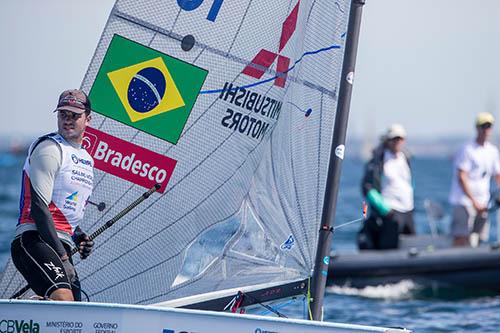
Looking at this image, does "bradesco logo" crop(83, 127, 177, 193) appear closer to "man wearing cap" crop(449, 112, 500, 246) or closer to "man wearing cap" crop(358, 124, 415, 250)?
"man wearing cap" crop(358, 124, 415, 250)

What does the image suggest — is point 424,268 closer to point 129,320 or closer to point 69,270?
point 69,270

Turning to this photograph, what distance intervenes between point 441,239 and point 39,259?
24.2ft

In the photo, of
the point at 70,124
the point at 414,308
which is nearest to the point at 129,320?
the point at 70,124

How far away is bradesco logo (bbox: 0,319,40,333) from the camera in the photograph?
5434 mm

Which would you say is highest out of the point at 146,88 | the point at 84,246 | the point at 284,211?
the point at 146,88

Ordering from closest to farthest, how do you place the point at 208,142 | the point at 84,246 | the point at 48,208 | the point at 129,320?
the point at 129,320, the point at 48,208, the point at 84,246, the point at 208,142

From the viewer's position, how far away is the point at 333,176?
239 inches

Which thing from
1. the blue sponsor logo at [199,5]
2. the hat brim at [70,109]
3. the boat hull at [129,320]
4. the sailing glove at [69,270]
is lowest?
the boat hull at [129,320]

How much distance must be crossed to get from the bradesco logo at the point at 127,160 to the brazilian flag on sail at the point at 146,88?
0.12 m

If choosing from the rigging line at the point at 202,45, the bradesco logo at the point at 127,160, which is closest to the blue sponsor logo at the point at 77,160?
the bradesco logo at the point at 127,160

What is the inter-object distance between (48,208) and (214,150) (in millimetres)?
1268

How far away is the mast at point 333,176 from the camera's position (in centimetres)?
607

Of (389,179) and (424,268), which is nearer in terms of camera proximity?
(389,179)

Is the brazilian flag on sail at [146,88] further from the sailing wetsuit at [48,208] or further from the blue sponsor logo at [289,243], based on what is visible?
the blue sponsor logo at [289,243]
